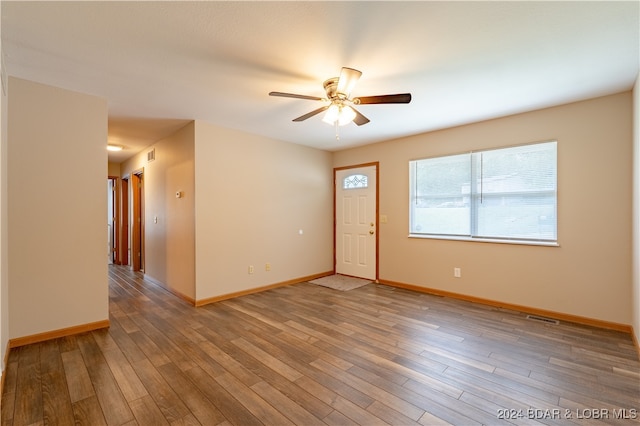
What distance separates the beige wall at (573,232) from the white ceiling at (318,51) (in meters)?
0.30

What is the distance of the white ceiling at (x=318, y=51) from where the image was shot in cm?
175

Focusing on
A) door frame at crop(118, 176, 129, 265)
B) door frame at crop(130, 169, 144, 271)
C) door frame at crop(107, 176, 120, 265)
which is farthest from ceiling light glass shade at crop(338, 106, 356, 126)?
door frame at crop(107, 176, 120, 265)

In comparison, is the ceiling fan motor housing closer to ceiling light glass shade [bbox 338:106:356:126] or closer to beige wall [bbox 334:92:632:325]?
ceiling light glass shade [bbox 338:106:356:126]

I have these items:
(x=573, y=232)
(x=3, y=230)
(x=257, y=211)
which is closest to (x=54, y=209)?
(x=3, y=230)

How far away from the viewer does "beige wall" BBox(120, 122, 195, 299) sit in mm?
3965

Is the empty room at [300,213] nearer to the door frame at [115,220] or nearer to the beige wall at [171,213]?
the beige wall at [171,213]

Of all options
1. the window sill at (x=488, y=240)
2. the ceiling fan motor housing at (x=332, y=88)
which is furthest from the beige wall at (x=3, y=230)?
the window sill at (x=488, y=240)

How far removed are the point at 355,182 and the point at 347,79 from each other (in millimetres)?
3399

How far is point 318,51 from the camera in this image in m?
2.15

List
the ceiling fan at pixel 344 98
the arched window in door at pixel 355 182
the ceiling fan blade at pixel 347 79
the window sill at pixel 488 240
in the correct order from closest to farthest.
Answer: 1. the ceiling fan blade at pixel 347 79
2. the ceiling fan at pixel 344 98
3. the window sill at pixel 488 240
4. the arched window in door at pixel 355 182

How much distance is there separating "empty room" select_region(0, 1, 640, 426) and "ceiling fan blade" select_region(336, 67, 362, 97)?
0.08 feet

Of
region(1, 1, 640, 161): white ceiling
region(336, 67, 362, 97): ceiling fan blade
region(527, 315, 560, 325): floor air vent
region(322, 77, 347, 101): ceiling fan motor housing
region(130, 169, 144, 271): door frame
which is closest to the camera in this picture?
region(1, 1, 640, 161): white ceiling

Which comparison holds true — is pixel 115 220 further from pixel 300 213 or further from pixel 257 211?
pixel 300 213

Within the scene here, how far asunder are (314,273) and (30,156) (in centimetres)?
420
